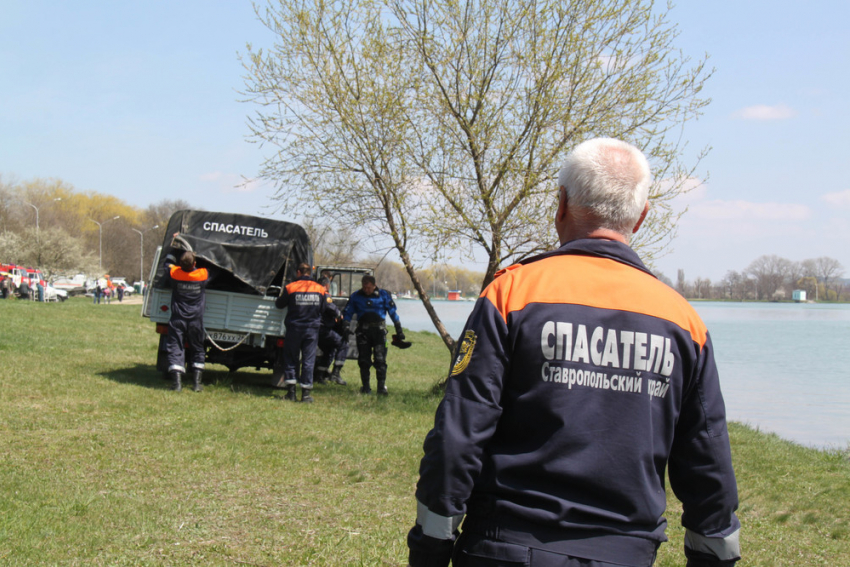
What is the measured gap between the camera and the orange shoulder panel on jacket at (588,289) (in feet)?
6.44

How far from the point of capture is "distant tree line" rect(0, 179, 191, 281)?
59719 mm

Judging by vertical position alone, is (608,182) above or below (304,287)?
above

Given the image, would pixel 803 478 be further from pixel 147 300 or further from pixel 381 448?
pixel 147 300

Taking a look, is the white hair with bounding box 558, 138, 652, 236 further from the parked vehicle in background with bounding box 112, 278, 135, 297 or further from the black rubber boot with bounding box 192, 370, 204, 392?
the parked vehicle in background with bounding box 112, 278, 135, 297

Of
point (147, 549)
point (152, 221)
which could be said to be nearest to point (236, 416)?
point (147, 549)

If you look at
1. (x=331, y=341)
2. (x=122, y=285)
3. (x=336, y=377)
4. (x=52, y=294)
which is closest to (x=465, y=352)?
(x=331, y=341)

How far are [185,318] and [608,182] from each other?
9.47m

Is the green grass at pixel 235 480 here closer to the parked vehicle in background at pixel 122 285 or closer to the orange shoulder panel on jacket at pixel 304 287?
the orange shoulder panel on jacket at pixel 304 287

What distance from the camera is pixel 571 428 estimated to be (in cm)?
190

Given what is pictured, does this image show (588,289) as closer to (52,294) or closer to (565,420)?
(565,420)

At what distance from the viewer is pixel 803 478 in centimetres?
789

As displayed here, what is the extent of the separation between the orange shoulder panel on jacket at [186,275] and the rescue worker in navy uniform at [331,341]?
1.91 m

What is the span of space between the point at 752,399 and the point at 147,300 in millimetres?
14233

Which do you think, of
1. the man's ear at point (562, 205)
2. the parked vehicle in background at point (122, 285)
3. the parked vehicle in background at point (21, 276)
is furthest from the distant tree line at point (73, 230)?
the man's ear at point (562, 205)
